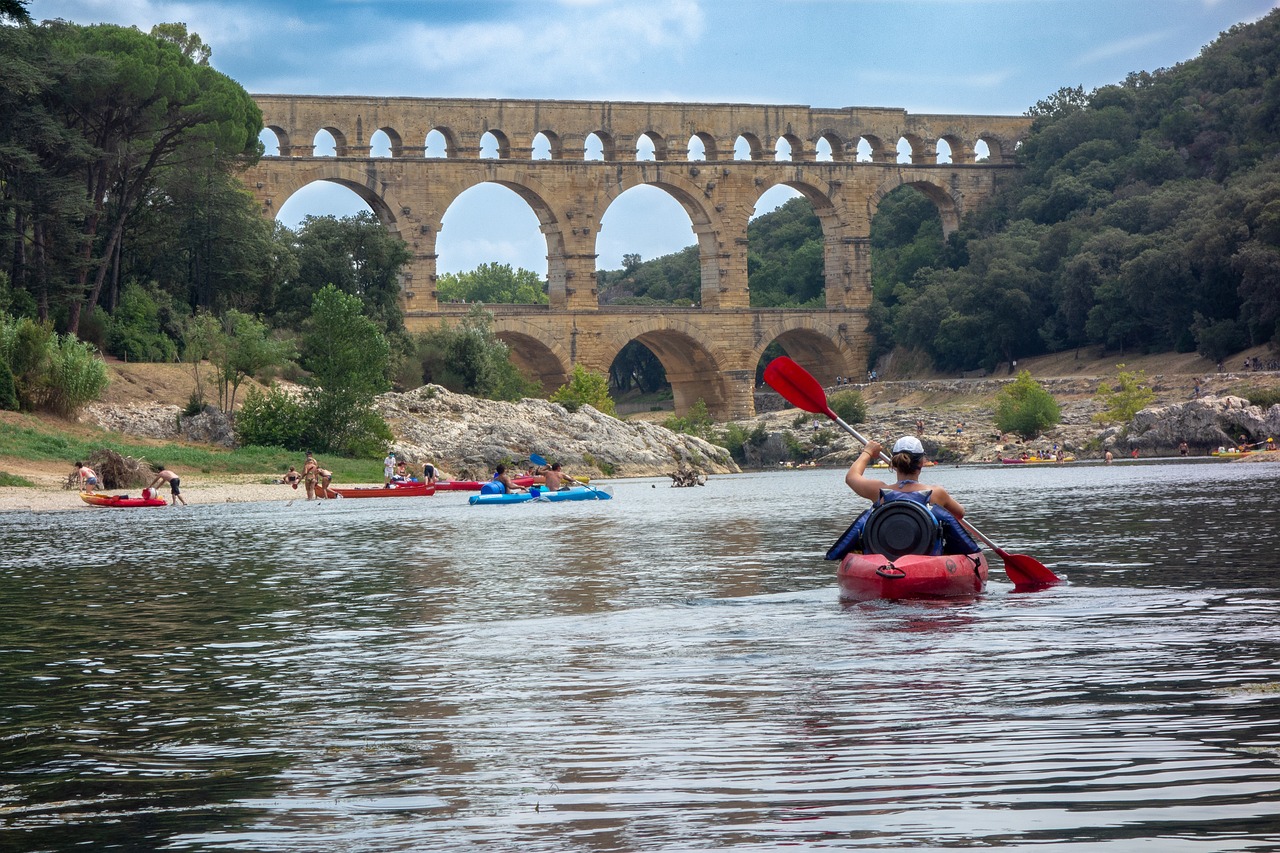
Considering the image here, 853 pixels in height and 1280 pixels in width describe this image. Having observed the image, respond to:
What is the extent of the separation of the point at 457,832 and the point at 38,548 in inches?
551

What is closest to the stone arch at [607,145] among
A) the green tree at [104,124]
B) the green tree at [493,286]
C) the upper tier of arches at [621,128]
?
the upper tier of arches at [621,128]

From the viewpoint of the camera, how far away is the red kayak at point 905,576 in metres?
9.41

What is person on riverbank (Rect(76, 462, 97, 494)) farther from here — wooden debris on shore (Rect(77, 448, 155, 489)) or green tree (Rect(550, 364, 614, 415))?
green tree (Rect(550, 364, 614, 415))

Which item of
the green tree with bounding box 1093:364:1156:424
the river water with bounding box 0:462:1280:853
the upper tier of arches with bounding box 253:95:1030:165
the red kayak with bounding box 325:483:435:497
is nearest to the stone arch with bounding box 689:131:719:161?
the upper tier of arches with bounding box 253:95:1030:165

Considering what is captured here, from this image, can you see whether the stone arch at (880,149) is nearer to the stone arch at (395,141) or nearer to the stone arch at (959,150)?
the stone arch at (959,150)

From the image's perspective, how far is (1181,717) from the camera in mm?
5543

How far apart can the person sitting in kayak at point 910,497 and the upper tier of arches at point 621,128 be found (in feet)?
163

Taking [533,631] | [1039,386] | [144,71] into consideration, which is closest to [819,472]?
[1039,386]

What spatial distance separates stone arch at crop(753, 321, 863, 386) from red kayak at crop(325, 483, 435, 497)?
34.5 metres

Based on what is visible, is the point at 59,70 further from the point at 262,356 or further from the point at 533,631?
the point at 533,631

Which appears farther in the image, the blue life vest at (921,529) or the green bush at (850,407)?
the green bush at (850,407)

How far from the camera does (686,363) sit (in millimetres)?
64750

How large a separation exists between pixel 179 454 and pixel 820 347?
38834mm

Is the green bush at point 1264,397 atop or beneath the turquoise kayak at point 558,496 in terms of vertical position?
atop
